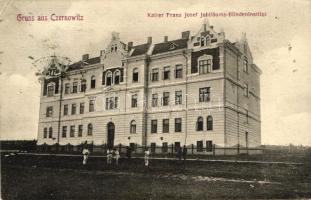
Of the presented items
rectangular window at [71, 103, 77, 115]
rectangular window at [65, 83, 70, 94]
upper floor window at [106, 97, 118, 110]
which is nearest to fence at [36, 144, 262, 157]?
upper floor window at [106, 97, 118, 110]

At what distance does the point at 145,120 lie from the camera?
22344 mm

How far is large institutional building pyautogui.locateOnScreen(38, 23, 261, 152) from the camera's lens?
18.8 metres

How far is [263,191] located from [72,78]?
1385 cm

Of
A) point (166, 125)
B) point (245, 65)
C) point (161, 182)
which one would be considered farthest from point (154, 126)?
point (161, 182)

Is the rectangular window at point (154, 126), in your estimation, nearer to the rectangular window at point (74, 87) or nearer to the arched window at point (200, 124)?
the arched window at point (200, 124)

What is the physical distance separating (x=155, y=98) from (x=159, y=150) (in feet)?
10.4

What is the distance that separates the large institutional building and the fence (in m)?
0.37

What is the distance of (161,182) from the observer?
1102cm

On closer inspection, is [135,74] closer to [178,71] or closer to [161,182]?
[178,71]

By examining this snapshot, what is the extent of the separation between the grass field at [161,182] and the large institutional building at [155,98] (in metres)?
5.06

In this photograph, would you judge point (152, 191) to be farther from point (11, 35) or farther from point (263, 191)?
point (11, 35)

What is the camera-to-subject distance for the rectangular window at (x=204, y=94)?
1973 cm

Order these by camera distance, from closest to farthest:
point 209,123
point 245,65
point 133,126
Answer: point 245,65
point 209,123
point 133,126

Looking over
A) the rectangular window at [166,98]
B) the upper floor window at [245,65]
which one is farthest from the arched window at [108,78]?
the upper floor window at [245,65]
